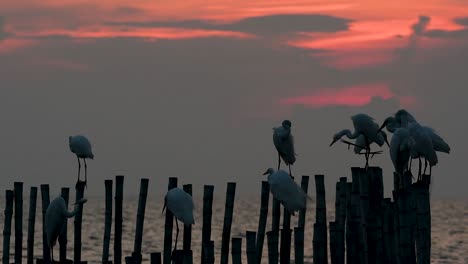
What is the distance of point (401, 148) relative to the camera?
1722 centimetres

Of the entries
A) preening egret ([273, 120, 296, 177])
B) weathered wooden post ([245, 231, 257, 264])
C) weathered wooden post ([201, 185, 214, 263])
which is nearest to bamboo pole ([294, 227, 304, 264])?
weathered wooden post ([245, 231, 257, 264])

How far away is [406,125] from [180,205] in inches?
170

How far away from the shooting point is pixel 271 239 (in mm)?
14570

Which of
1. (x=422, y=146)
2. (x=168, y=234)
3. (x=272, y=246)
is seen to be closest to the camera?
(x=272, y=246)

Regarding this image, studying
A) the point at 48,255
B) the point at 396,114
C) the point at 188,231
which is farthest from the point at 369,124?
the point at 48,255

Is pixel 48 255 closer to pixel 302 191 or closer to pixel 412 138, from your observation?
pixel 302 191

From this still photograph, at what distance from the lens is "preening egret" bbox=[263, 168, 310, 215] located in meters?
17.8

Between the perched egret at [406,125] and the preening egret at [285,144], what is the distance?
232 cm

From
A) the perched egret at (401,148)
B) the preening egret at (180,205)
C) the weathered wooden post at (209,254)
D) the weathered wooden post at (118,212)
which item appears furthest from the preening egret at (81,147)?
the weathered wooden post at (209,254)

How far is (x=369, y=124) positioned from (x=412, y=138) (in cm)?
381

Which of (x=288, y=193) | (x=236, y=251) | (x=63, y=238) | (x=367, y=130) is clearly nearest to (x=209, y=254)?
(x=236, y=251)

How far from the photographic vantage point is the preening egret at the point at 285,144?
73.0 feet

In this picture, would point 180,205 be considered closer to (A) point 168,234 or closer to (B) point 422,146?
(A) point 168,234

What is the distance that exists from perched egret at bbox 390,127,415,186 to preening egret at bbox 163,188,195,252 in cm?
340
